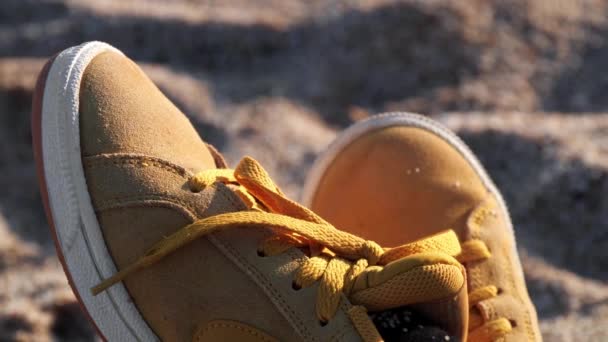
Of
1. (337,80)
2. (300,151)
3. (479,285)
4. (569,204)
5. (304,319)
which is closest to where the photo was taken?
(304,319)

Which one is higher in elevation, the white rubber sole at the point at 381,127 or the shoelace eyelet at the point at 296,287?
the white rubber sole at the point at 381,127

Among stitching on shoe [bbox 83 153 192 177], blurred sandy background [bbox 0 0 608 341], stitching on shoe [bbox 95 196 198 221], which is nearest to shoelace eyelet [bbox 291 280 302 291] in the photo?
stitching on shoe [bbox 95 196 198 221]

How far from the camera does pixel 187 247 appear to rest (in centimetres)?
119

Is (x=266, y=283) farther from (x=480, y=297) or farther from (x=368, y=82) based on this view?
(x=368, y=82)

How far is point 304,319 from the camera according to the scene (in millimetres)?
1143

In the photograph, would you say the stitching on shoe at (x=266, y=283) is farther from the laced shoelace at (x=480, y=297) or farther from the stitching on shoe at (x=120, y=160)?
the laced shoelace at (x=480, y=297)

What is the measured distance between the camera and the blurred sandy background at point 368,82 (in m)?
1.90

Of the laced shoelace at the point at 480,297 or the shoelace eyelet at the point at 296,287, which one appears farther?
the laced shoelace at the point at 480,297

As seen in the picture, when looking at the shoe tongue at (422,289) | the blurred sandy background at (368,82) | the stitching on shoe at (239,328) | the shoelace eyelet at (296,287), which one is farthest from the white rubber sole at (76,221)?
the blurred sandy background at (368,82)

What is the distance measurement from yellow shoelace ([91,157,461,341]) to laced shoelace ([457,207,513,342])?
20cm

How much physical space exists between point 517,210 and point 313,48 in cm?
78

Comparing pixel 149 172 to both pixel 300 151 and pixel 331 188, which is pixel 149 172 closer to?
pixel 331 188

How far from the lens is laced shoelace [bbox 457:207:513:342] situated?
4.52ft

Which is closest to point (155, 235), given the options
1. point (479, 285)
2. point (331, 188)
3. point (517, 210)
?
point (331, 188)
